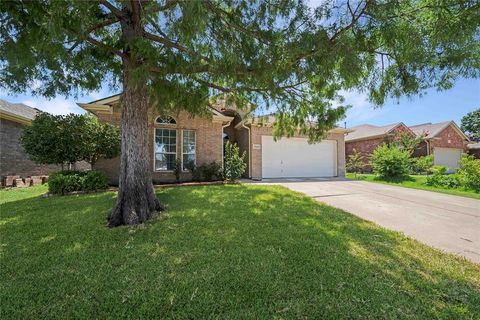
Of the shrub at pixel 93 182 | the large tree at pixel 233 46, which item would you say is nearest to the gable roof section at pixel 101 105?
the shrub at pixel 93 182

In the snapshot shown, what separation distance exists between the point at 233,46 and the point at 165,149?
336 inches

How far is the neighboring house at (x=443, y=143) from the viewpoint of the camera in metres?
21.5

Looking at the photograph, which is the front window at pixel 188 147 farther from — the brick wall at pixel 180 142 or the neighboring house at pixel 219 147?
the brick wall at pixel 180 142

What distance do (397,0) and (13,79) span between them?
22.1 ft

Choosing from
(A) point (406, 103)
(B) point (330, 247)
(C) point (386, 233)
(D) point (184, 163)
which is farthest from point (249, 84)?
(D) point (184, 163)

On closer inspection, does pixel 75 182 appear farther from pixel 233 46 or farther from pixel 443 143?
pixel 443 143

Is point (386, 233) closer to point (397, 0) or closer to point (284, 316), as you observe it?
point (284, 316)

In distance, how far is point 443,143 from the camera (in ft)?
73.0

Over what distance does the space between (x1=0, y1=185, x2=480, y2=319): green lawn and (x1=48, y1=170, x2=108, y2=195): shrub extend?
3.09 metres

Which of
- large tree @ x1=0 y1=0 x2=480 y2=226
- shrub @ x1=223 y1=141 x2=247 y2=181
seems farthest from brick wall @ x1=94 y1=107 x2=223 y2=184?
large tree @ x1=0 y1=0 x2=480 y2=226

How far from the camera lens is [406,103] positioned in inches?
173

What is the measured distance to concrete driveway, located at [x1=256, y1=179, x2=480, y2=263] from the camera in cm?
416

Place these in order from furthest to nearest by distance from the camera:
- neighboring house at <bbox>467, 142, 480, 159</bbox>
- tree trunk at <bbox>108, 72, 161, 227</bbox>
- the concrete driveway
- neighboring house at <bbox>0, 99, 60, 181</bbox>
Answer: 1. neighboring house at <bbox>467, 142, 480, 159</bbox>
2. neighboring house at <bbox>0, 99, 60, 181</bbox>
3. tree trunk at <bbox>108, 72, 161, 227</bbox>
4. the concrete driveway

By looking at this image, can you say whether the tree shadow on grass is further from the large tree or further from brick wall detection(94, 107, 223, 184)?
the large tree
